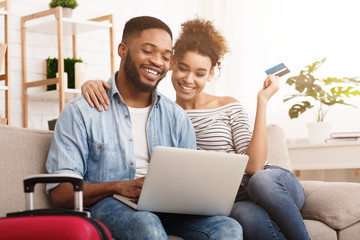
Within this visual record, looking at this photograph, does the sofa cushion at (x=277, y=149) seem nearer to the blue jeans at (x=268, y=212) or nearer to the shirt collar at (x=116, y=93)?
the blue jeans at (x=268, y=212)

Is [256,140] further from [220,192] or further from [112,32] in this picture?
[112,32]

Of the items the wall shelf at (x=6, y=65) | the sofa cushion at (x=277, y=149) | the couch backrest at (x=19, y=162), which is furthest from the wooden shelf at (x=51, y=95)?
the couch backrest at (x=19, y=162)

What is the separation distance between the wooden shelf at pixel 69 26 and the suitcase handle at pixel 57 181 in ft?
8.46

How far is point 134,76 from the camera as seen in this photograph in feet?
6.05

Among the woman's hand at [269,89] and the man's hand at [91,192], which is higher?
the woman's hand at [269,89]

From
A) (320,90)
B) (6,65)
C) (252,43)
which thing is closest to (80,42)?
(6,65)

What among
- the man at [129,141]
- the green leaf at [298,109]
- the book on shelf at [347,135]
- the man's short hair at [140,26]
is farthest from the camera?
the green leaf at [298,109]

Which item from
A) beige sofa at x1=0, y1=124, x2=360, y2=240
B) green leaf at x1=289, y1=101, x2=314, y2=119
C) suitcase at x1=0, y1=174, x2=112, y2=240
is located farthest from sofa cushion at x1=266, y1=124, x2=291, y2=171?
suitcase at x1=0, y1=174, x2=112, y2=240

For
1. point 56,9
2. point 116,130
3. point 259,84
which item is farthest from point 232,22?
point 116,130

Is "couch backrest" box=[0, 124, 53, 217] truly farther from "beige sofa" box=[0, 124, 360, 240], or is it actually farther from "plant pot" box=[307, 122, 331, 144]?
"plant pot" box=[307, 122, 331, 144]

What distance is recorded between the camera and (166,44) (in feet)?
6.15

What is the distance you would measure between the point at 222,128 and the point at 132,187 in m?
0.62

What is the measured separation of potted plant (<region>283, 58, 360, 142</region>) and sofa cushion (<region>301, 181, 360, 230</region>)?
138 cm

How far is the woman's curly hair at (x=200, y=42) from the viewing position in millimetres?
2141
